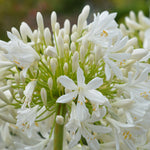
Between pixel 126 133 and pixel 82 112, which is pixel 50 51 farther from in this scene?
pixel 126 133

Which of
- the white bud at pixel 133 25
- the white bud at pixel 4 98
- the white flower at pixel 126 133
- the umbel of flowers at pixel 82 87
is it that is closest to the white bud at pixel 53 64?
the umbel of flowers at pixel 82 87

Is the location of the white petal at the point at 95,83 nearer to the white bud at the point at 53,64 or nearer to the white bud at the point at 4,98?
the white bud at the point at 53,64

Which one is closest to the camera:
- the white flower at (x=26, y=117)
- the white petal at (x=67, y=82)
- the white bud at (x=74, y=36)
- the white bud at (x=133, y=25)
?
the white petal at (x=67, y=82)

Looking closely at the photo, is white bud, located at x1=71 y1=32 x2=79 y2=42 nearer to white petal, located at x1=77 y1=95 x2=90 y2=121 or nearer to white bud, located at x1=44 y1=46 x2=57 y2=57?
white bud, located at x1=44 y1=46 x2=57 y2=57

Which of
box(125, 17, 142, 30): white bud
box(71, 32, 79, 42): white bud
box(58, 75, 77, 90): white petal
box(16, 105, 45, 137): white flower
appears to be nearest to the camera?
box(58, 75, 77, 90): white petal

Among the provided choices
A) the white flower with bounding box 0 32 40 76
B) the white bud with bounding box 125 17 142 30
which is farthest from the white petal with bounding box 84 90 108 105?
the white bud with bounding box 125 17 142 30

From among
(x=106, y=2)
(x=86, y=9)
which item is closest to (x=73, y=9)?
(x=106, y=2)
